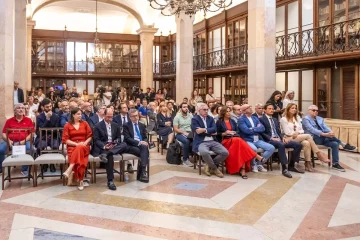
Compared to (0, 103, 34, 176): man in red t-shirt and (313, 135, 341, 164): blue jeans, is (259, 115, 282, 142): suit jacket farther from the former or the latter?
(0, 103, 34, 176): man in red t-shirt

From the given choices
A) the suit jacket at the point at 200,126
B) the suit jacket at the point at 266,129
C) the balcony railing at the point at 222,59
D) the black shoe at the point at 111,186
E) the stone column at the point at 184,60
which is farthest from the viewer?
the balcony railing at the point at 222,59

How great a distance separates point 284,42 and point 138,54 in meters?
11.8

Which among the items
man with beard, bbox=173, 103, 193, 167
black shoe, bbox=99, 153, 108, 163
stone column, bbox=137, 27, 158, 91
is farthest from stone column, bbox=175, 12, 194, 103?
black shoe, bbox=99, 153, 108, 163

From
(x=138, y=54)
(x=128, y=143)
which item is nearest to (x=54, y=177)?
(x=128, y=143)

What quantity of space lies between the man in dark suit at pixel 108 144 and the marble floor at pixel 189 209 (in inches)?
12.0

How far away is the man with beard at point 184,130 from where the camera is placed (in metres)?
7.43

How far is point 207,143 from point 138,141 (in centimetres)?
123

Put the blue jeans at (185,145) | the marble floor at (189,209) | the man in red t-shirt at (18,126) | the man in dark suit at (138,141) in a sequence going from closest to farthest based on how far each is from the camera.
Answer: the marble floor at (189,209)
the man in dark suit at (138,141)
the man in red t-shirt at (18,126)
the blue jeans at (185,145)

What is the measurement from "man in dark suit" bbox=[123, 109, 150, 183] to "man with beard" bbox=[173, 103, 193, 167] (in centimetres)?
121

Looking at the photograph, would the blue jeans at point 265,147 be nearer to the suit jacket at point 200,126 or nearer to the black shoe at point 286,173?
the black shoe at point 286,173

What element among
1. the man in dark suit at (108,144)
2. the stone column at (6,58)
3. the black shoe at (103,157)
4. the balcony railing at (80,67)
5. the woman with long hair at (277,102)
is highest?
the balcony railing at (80,67)

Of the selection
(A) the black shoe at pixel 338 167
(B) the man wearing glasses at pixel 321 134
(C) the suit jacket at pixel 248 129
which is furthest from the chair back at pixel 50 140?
(A) the black shoe at pixel 338 167

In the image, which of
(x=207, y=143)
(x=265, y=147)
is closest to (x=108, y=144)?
(x=207, y=143)

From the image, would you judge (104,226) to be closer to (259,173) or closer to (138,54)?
(259,173)
